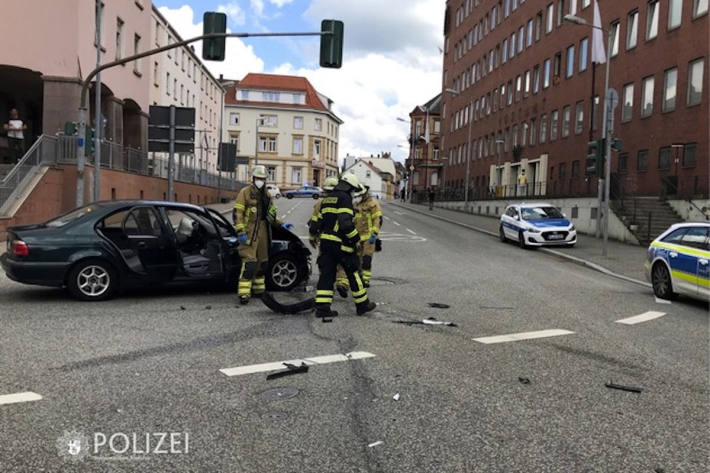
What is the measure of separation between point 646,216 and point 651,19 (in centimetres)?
1199

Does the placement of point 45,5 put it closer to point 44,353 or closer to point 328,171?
point 44,353

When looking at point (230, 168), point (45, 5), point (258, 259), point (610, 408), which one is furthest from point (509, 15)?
point (610, 408)

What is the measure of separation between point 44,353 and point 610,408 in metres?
4.93

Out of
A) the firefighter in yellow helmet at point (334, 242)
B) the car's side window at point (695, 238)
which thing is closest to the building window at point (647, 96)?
the car's side window at point (695, 238)

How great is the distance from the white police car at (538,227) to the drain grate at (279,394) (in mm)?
17700

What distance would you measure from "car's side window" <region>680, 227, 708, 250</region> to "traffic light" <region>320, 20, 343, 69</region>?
8598 millimetres

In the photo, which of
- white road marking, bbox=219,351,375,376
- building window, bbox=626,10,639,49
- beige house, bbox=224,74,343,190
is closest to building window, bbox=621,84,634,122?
building window, bbox=626,10,639,49

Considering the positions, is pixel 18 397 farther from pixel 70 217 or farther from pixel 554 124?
pixel 554 124

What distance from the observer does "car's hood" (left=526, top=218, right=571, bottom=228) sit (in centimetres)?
2133

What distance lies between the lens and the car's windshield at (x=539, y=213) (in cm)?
2231

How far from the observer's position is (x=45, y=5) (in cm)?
2191

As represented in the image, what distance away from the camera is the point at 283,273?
9492mm

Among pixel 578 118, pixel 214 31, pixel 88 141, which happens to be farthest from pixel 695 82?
pixel 88 141

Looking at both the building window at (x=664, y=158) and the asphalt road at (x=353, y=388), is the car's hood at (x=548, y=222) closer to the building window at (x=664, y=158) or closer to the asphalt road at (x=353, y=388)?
the building window at (x=664, y=158)
